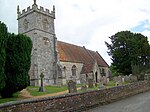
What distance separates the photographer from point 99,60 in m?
50.1

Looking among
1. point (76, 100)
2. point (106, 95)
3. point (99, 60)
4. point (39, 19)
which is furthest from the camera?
point (99, 60)

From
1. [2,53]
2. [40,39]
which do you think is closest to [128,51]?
[40,39]

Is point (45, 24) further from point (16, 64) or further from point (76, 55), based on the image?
point (16, 64)

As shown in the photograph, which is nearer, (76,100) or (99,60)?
(76,100)

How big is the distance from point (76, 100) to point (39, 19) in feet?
85.2

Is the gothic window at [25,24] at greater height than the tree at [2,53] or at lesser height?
greater

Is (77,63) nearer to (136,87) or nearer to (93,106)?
(136,87)

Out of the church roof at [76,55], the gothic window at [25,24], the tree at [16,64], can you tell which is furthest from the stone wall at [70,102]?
the gothic window at [25,24]

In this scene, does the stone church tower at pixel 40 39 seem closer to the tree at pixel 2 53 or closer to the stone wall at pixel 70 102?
the tree at pixel 2 53

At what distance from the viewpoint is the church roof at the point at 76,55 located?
39.7 meters

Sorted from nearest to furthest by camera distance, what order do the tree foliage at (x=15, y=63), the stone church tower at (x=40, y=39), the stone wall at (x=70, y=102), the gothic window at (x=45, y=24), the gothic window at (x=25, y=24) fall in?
the stone wall at (x=70, y=102) < the tree foliage at (x=15, y=63) < the stone church tower at (x=40, y=39) < the gothic window at (x=25, y=24) < the gothic window at (x=45, y=24)

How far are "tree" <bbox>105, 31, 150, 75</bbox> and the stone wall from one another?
81.8ft

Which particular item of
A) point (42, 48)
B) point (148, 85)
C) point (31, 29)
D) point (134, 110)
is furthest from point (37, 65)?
point (134, 110)

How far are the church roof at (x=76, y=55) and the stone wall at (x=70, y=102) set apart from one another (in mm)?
22209
